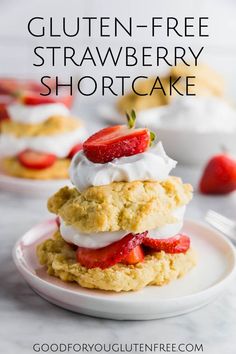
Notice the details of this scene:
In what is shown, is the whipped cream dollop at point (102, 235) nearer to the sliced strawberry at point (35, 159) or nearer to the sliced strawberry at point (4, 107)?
the sliced strawberry at point (35, 159)

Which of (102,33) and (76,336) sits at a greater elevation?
(102,33)

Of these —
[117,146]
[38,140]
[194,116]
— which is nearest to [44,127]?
[38,140]

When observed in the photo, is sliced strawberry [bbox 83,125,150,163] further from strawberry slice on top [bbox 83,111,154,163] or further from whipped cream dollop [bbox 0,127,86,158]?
whipped cream dollop [bbox 0,127,86,158]

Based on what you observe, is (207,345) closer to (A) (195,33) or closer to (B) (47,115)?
(B) (47,115)

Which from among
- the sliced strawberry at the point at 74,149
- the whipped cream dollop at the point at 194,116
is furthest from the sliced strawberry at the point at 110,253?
the whipped cream dollop at the point at 194,116

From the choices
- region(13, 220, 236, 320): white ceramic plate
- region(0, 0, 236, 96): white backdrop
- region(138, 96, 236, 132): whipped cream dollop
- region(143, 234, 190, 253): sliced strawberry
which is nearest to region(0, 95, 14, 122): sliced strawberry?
region(138, 96, 236, 132): whipped cream dollop

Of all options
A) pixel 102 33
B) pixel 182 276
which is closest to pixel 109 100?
pixel 102 33
